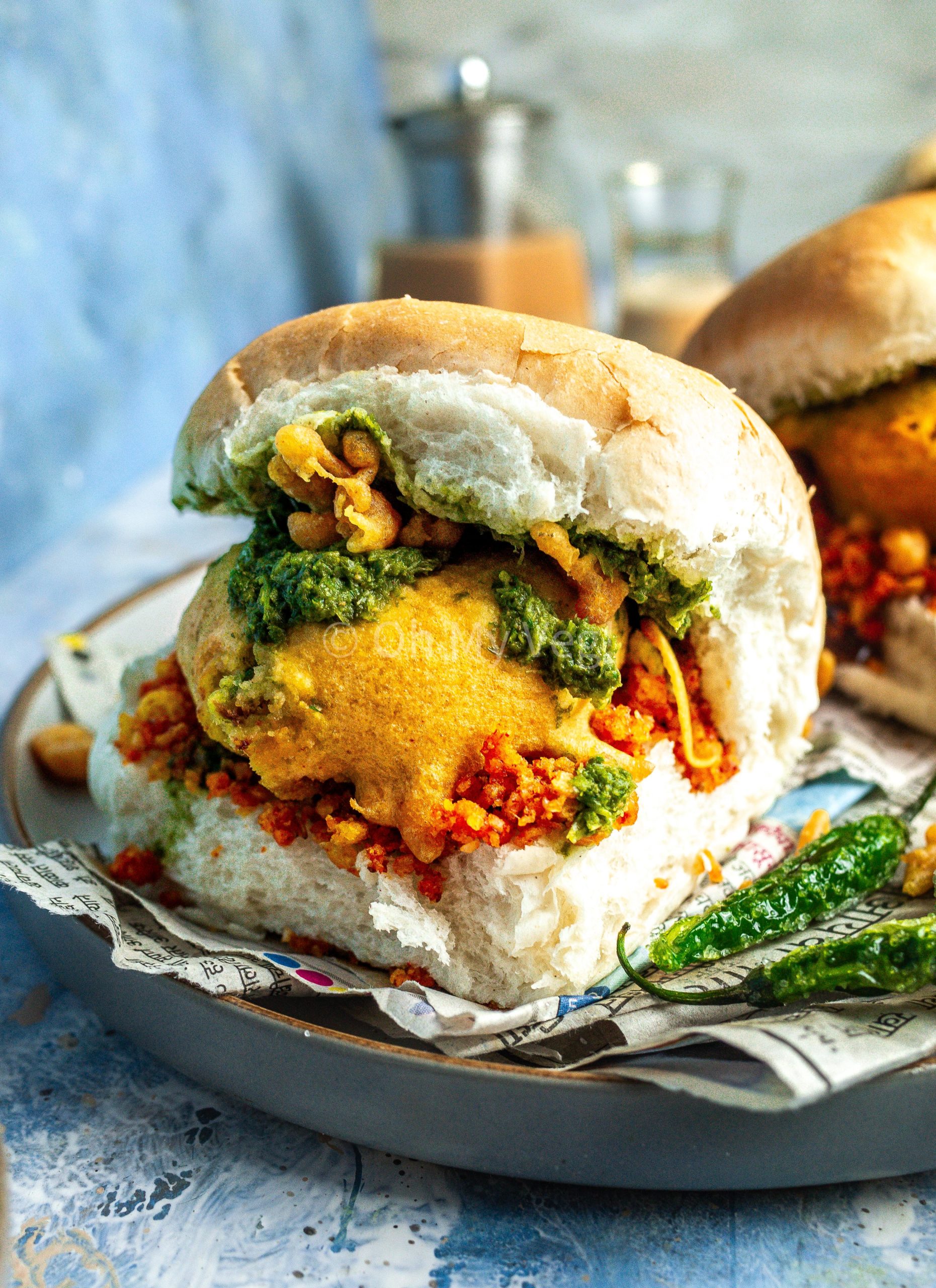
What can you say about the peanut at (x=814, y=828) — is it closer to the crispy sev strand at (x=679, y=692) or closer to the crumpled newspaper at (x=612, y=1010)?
the crumpled newspaper at (x=612, y=1010)

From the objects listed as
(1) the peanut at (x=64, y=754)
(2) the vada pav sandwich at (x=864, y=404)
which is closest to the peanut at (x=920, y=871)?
(2) the vada pav sandwich at (x=864, y=404)

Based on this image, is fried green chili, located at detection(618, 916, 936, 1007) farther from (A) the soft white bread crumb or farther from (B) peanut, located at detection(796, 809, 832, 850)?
(B) peanut, located at detection(796, 809, 832, 850)

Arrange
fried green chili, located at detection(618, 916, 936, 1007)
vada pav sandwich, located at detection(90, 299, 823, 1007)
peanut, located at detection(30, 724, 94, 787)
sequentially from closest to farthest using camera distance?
fried green chili, located at detection(618, 916, 936, 1007) < vada pav sandwich, located at detection(90, 299, 823, 1007) < peanut, located at detection(30, 724, 94, 787)

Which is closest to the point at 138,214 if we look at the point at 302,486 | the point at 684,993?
the point at 302,486

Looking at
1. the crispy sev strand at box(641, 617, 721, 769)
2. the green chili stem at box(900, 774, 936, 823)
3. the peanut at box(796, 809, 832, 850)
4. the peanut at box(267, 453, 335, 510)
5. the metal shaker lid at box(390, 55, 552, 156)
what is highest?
the peanut at box(267, 453, 335, 510)

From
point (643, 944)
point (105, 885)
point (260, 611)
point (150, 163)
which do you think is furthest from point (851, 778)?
point (150, 163)

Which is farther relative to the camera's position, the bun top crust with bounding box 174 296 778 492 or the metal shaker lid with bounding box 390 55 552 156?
the metal shaker lid with bounding box 390 55 552 156

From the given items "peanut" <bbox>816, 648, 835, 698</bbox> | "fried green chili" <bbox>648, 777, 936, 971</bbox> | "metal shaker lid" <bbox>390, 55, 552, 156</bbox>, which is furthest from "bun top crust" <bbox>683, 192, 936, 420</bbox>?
"metal shaker lid" <bbox>390, 55, 552, 156</bbox>

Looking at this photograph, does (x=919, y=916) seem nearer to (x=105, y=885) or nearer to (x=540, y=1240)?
(x=540, y=1240)
